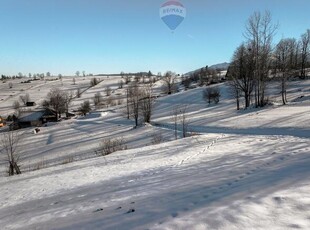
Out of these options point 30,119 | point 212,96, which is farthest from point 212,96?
point 30,119

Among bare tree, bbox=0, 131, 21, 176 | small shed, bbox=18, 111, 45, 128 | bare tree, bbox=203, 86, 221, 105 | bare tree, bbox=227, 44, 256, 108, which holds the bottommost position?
small shed, bbox=18, 111, 45, 128

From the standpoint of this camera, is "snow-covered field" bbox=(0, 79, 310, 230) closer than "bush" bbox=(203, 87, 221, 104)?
Yes

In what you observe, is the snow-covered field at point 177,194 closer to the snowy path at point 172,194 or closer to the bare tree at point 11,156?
the snowy path at point 172,194

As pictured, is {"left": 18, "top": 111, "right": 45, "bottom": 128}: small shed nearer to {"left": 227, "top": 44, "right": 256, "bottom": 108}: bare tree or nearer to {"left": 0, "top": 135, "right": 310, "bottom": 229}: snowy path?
{"left": 227, "top": 44, "right": 256, "bottom": 108}: bare tree

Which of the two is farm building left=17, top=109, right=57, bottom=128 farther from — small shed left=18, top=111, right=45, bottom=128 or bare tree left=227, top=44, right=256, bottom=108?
bare tree left=227, top=44, right=256, bottom=108

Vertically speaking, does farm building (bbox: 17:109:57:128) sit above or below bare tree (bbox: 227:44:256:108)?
below

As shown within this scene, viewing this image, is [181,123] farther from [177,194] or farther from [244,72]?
[177,194]

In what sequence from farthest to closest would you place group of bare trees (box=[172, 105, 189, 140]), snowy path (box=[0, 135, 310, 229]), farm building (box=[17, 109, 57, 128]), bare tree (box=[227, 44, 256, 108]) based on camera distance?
farm building (box=[17, 109, 57, 128])
bare tree (box=[227, 44, 256, 108])
group of bare trees (box=[172, 105, 189, 140])
snowy path (box=[0, 135, 310, 229])

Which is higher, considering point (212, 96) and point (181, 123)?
point (212, 96)

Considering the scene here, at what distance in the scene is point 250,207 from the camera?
306 inches

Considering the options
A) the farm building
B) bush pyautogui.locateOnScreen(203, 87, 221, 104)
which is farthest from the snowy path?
the farm building

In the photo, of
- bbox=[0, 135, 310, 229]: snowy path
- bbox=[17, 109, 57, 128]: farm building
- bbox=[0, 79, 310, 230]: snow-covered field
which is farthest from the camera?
bbox=[17, 109, 57, 128]: farm building

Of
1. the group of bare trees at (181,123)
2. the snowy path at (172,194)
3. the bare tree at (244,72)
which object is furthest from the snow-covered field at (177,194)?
the bare tree at (244,72)

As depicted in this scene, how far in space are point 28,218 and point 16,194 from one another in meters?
5.90
